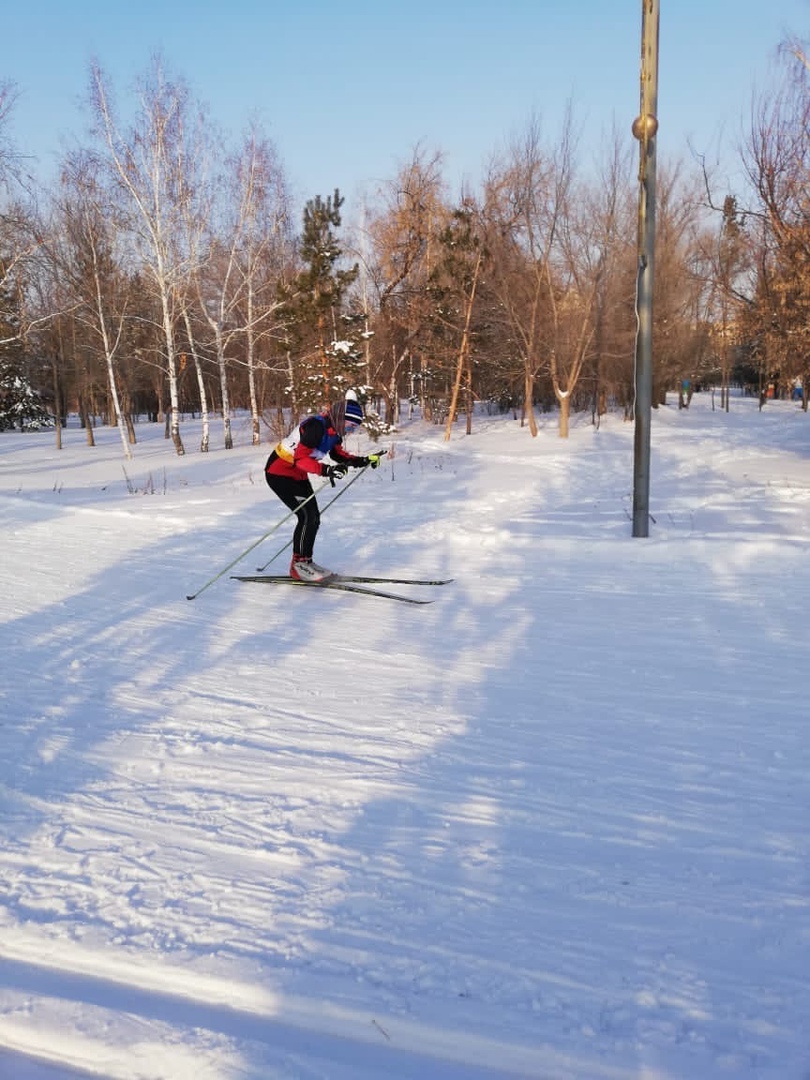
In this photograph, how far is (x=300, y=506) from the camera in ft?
22.9

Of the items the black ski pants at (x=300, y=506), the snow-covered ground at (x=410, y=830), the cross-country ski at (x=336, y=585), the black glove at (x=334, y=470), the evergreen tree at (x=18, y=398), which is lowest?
the snow-covered ground at (x=410, y=830)

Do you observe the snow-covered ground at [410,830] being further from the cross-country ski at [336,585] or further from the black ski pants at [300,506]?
the black ski pants at [300,506]

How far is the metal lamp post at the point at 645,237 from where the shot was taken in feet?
23.8

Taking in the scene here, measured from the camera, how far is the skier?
261 inches

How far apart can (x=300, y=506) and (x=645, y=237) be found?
4.53 metres

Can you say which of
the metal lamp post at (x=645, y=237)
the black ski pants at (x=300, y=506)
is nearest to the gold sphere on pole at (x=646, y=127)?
the metal lamp post at (x=645, y=237)

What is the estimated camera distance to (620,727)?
11.7 feet

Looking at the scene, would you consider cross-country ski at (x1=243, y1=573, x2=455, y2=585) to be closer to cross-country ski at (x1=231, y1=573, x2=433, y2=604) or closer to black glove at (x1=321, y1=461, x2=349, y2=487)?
cross-country ski at (x1=231, y1=573, x2=433, y2=604)

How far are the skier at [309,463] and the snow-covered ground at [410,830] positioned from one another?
0.43 meters

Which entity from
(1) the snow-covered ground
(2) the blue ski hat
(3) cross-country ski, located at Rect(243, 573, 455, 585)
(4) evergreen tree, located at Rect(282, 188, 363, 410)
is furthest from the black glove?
(4) evergreen tree, located at Rect(282, 188, 363, 410)

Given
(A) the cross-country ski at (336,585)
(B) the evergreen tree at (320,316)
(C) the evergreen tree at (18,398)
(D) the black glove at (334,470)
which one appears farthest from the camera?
(C) the evergreen tree at (18,398)

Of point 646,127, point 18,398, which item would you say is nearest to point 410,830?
point 646,127

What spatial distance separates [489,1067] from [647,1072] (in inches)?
14.8

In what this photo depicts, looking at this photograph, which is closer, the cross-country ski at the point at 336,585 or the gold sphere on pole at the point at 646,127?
the cross-country ski at the point at 336,585
